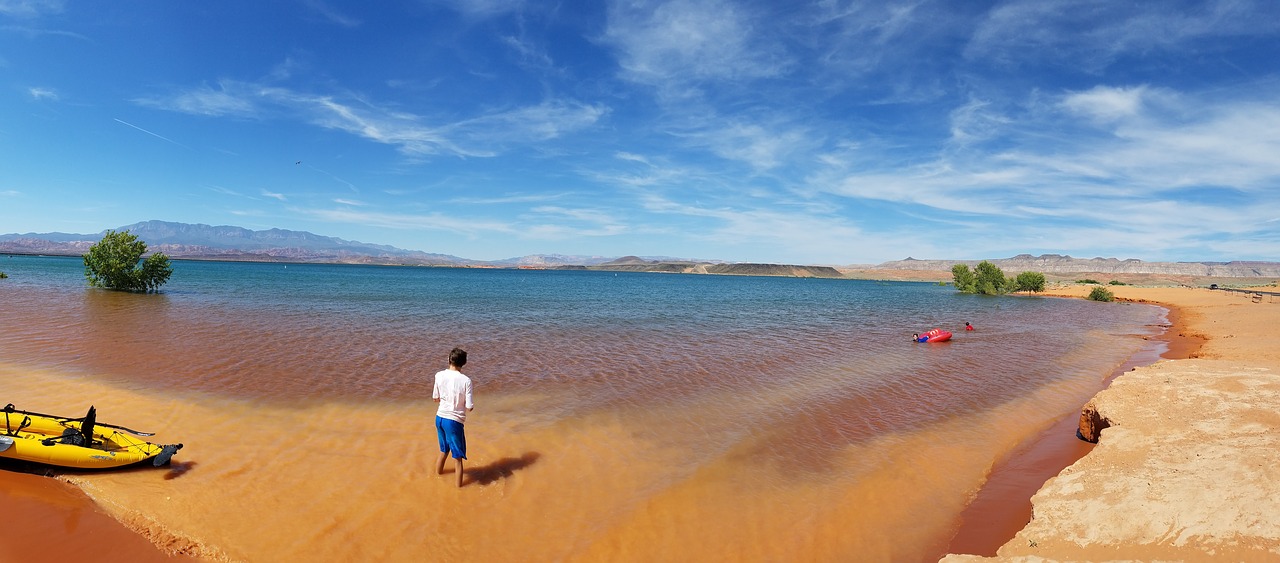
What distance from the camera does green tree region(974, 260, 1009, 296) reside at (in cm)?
8112

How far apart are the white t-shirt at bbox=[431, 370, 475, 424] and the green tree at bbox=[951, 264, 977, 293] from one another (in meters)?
92.8

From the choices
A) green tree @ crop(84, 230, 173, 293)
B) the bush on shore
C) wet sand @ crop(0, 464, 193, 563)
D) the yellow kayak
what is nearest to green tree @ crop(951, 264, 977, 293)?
the bush on shore

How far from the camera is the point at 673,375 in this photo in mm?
16141

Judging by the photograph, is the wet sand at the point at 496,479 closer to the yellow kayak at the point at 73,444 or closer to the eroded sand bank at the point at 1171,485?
the yellow kayak at the point at 73,444

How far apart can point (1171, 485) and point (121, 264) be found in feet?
176

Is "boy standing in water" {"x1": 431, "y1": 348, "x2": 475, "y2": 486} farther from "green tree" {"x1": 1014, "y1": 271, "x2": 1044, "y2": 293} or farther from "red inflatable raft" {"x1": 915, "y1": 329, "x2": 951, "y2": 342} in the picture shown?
"green tree" {"x1": 1014, "y1": 271, "x2": 1044, "y2": 293}

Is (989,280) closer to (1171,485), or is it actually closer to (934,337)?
(934,337)

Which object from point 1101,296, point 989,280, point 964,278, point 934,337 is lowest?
point 934,337

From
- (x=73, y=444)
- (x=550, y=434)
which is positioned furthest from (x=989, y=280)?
(x=73, y=444)

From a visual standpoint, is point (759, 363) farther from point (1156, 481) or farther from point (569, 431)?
point (1156, 481)

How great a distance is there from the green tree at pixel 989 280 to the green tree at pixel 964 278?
1.53m

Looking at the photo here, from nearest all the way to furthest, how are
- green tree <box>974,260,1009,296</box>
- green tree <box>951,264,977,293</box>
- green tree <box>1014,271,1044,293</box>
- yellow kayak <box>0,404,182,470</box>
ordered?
yellow kayak <box>0,404,182,470</box> → green tree <box>1014,271,1044,293</box> → green tree <box>974,260,1009,296</box> → green tree <box>951,264,977,293</box>

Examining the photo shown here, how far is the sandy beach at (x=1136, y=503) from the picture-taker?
5.38 metres

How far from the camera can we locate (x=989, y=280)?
81.5 meters
